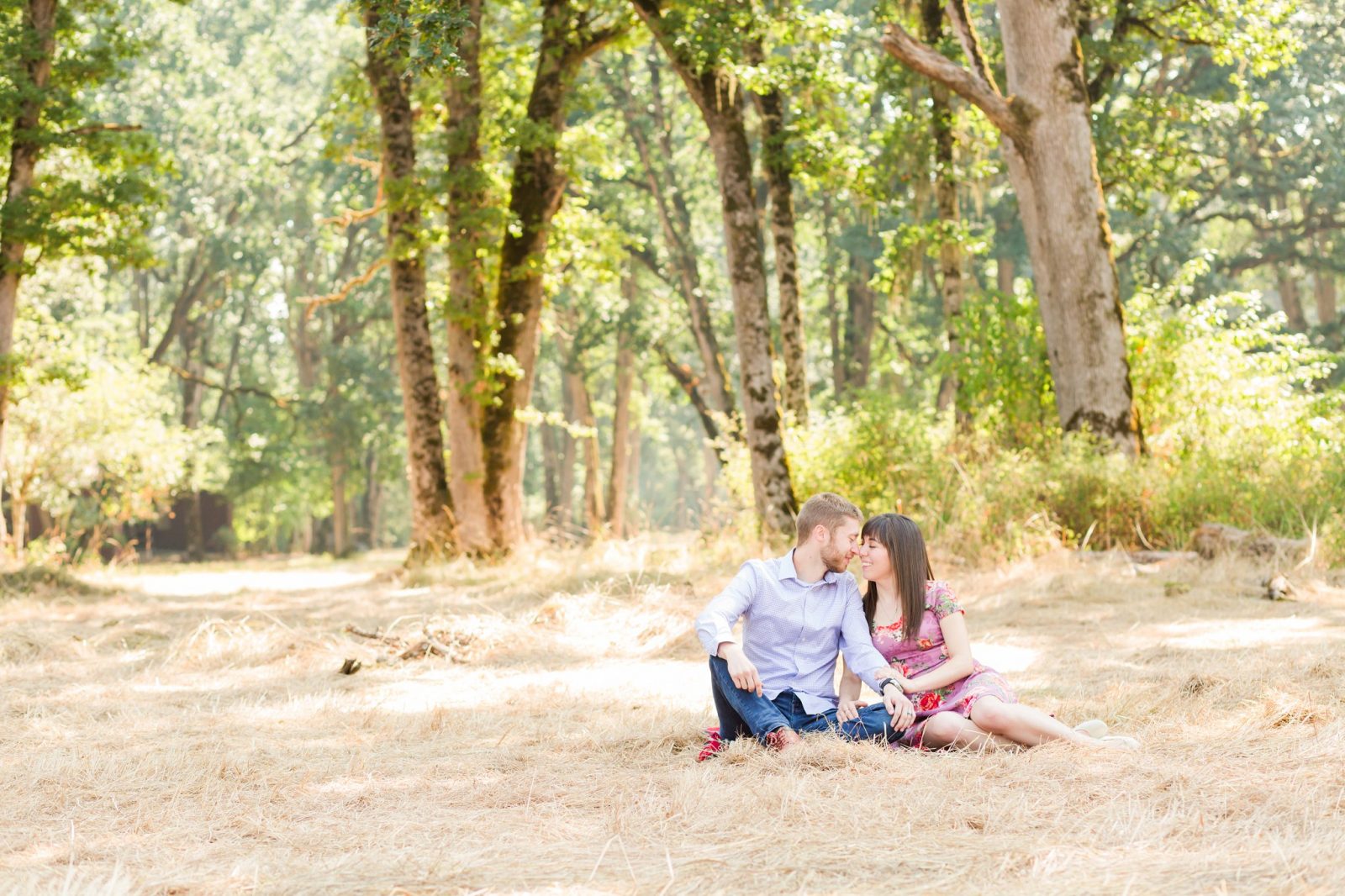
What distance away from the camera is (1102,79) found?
1583 centimetres

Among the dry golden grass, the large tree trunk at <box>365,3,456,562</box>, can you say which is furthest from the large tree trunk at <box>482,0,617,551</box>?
the dry golden grass

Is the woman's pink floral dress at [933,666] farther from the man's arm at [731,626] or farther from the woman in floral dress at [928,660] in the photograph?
the man's arm at [731,626]

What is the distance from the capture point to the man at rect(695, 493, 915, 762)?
4.89 metres

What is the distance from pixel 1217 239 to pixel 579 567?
2979 cm

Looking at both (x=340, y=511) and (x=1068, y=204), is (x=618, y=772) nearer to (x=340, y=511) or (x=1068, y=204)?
(x=1068, y=204)

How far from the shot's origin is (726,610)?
4.86 meters

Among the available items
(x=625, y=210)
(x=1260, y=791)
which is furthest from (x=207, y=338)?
(x=1260, y=791)

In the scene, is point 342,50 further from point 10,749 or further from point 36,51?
point 10,749

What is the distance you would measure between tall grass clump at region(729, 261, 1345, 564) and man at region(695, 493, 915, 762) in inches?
255

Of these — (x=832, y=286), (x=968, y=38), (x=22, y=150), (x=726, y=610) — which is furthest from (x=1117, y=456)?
(x=832, y=286)

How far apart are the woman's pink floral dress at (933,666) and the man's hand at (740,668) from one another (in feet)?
2.27

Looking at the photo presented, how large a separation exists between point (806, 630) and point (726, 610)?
1.23ft

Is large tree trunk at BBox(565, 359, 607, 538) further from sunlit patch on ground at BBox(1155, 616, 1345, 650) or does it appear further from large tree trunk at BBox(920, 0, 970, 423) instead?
sunlit patch on ground at BBox(1155, 616, 1345, 650)

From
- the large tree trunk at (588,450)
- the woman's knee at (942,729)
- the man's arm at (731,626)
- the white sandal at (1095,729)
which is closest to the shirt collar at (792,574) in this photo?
the man's arm at (731,626)
